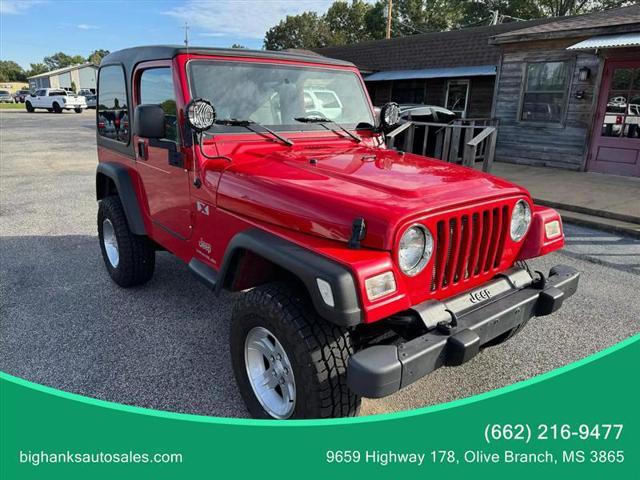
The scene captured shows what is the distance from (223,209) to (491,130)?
5763 mm

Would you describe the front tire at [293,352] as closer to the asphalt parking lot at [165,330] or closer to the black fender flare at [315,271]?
the black fender flare at [315,271]

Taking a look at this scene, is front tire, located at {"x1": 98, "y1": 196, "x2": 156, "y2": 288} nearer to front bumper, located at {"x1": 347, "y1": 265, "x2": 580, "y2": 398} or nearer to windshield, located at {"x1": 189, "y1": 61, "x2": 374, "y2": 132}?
windshield, located at {"x1": 189, "y1": 61, "x2": 374, "y2": 132}

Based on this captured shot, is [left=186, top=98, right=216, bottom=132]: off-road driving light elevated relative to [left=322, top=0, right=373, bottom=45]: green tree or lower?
lower

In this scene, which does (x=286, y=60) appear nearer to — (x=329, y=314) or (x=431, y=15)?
(x=329, y=314)

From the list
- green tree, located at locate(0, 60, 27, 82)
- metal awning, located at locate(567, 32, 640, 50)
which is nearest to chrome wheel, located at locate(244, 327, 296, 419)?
metal awning, located at locate(567, 32, 640, 50)

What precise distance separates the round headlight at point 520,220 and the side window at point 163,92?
211cm

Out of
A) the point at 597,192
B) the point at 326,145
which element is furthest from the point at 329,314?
the point at 597,192

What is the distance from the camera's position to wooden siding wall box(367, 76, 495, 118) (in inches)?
645

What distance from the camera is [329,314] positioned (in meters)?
1.88

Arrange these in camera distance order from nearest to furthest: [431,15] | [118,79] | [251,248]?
[251,248]
[118,79]
[431,15]

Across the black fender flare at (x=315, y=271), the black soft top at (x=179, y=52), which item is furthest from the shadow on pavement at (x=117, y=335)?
the black soft top at (x=179, y=52)

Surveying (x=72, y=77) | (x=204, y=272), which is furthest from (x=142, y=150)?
(x=72, y=77)

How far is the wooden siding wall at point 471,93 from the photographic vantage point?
53.8ft

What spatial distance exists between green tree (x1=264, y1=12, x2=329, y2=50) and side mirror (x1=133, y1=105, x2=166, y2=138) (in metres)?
43.8
